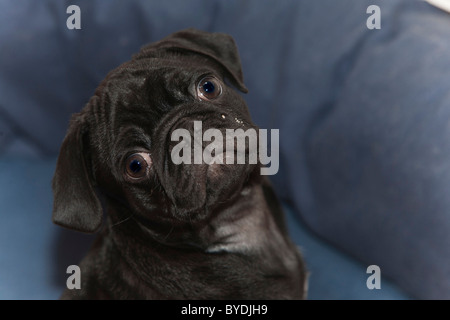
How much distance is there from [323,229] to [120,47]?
2.31 m

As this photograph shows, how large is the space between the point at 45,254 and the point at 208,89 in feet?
7.66

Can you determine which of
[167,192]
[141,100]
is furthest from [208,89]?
[167,192]

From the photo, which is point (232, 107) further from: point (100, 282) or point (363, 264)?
point (363, 264)

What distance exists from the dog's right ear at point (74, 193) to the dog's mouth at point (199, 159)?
44 cm

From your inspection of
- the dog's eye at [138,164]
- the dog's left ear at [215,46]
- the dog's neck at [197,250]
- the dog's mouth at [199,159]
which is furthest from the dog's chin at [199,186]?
the dog's left ear at [215,46]

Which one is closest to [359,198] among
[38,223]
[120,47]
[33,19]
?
[120,47]

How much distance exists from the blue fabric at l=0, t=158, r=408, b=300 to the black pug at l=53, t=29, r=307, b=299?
0.63 metres

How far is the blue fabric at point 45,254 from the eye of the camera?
12.7ft

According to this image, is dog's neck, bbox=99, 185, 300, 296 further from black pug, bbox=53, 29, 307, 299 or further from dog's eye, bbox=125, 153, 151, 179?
dog's eye, bbox=125, 153, 151, 179

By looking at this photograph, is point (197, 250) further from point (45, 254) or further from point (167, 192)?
point (45, 254)

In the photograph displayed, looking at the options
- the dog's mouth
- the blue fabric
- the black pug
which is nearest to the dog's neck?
the black pug

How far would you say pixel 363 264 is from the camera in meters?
3.96

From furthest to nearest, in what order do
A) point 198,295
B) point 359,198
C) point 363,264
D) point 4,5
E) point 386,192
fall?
point 4,5 < point 363,264 < point 359,198 < point 386,192 < point 198,295

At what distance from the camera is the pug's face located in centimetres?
255
